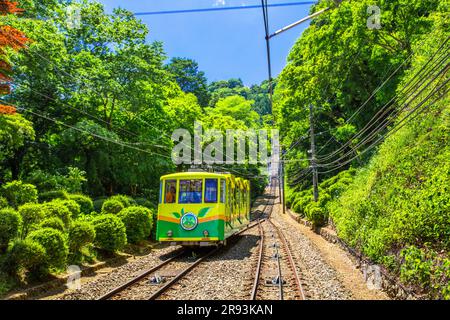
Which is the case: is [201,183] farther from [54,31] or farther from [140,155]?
[54,31]

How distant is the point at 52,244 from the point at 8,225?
121 centimetres

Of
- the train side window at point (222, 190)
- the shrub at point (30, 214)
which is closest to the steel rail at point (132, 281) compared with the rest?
the train side window at point (222, 190)

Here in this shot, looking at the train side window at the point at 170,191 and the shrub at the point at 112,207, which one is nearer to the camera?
the train side window at the point at 170,191

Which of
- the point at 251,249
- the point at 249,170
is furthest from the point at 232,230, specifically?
the point at 249,170

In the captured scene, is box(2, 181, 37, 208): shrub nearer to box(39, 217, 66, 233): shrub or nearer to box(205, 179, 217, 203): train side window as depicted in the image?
box(39, 217, 66, 233): shrub

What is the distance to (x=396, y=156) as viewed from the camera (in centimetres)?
1475

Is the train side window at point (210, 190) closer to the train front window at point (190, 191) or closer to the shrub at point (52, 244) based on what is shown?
the train front window at point (190, 191)

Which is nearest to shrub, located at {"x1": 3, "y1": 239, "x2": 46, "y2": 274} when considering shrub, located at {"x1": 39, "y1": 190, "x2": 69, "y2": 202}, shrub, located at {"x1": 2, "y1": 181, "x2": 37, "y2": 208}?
shrub, located at {"x1": 2, "y1": 181, "x2": 37, "y2": 208}

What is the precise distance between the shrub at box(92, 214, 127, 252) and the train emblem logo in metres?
2.31

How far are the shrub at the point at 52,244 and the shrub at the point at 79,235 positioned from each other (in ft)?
5.10

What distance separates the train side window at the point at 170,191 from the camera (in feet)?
47.5

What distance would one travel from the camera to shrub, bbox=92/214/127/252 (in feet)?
42.4

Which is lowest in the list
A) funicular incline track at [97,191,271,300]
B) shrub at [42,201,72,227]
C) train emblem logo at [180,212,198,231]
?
funicular incline track at [97,191,271,300]

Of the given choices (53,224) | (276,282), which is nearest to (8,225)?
(53,224)
